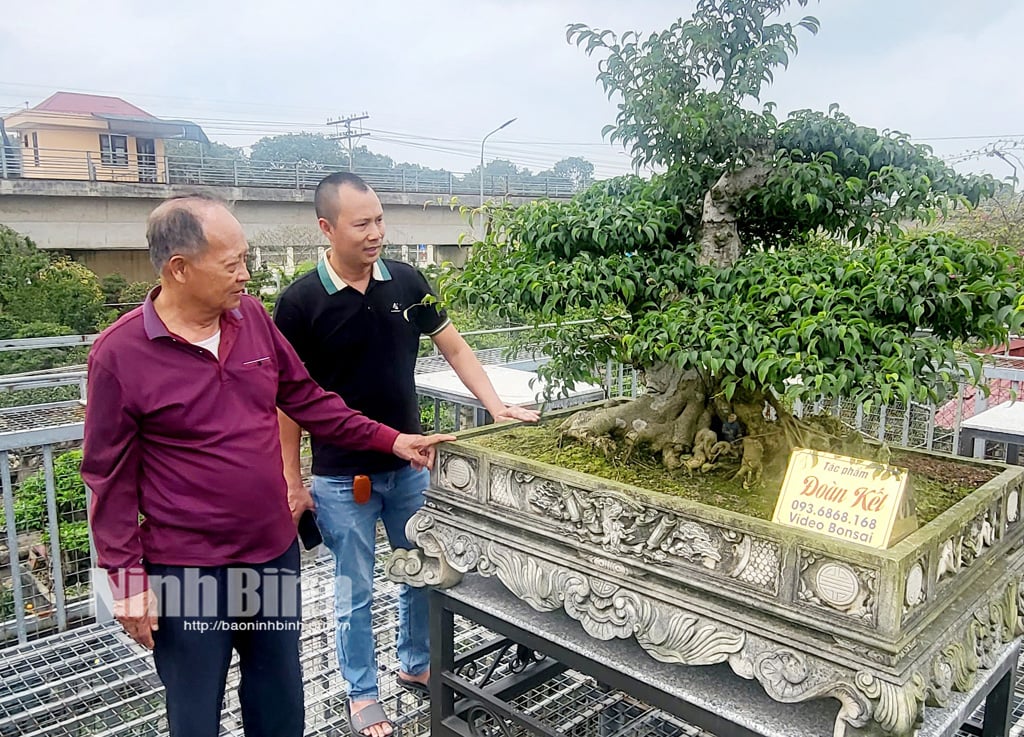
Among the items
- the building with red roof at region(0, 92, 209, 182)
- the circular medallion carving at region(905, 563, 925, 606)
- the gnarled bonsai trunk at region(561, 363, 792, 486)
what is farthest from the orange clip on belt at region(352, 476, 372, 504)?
the building with red roof at region(0, 92, 209, 182)

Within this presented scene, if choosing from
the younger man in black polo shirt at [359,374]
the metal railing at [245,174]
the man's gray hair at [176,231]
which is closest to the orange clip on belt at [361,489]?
the younger man in black polo shirt at [359,374]

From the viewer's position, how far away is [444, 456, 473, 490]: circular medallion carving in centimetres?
166

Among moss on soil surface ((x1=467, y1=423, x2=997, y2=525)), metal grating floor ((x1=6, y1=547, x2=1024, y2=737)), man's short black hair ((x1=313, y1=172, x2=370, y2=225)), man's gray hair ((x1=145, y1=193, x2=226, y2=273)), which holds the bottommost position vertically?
metal grating floor ((x1=6, y1=547, x2=1024, y2=737))

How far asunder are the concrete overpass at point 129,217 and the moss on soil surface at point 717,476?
807 centimetres

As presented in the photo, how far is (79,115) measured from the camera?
14.4 m

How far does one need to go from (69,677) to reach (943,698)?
80.8 inches

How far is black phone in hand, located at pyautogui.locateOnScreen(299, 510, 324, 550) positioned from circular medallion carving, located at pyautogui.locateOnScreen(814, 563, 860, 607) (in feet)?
3.80

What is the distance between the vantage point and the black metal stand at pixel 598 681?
4.10ft

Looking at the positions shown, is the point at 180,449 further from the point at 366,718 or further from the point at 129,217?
the point at 129,217

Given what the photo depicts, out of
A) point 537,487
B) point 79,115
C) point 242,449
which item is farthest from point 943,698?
point 79,115

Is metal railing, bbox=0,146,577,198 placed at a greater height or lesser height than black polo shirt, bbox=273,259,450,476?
greater

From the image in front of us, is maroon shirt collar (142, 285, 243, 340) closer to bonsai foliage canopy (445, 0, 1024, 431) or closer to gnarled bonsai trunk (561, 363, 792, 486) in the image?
bonsai foliage canopy (445, 0, 1024, 431)

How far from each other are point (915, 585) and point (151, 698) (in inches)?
72.0

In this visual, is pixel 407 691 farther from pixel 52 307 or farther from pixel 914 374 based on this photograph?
pixel 52 307
